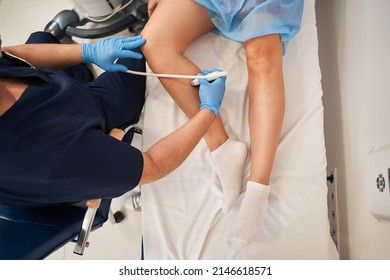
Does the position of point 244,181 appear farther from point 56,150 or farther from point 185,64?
point 56,150

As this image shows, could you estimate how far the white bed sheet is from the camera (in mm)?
1023

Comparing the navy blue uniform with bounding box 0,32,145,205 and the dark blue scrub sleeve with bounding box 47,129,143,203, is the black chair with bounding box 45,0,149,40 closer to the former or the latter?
the navy blue uniform with bounding box 0,32,145,205

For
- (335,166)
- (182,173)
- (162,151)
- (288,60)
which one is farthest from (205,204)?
(288,60)

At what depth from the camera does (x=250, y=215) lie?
98cm

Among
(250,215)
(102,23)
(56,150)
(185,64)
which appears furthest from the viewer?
(102,23)

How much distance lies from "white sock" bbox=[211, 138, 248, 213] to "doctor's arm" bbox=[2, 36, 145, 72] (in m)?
0.45

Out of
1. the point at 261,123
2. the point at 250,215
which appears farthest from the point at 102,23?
the point at 250,215

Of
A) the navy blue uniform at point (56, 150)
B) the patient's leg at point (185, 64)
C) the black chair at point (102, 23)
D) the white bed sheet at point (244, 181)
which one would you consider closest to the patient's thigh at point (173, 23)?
the patient's leg at point (185, 64)

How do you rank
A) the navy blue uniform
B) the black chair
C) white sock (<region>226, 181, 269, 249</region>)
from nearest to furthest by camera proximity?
the navy blue uniform, white sock (<region>226, 181, 269, 249</region>), the black chair

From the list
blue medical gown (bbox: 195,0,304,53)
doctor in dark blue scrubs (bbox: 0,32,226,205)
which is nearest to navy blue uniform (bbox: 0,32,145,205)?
doctor in dark blue scrubs (bbox: 0,32,226,205)

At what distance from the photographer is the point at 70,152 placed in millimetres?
729

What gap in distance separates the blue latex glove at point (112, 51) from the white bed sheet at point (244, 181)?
0.54ft

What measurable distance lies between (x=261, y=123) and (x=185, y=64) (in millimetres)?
345
